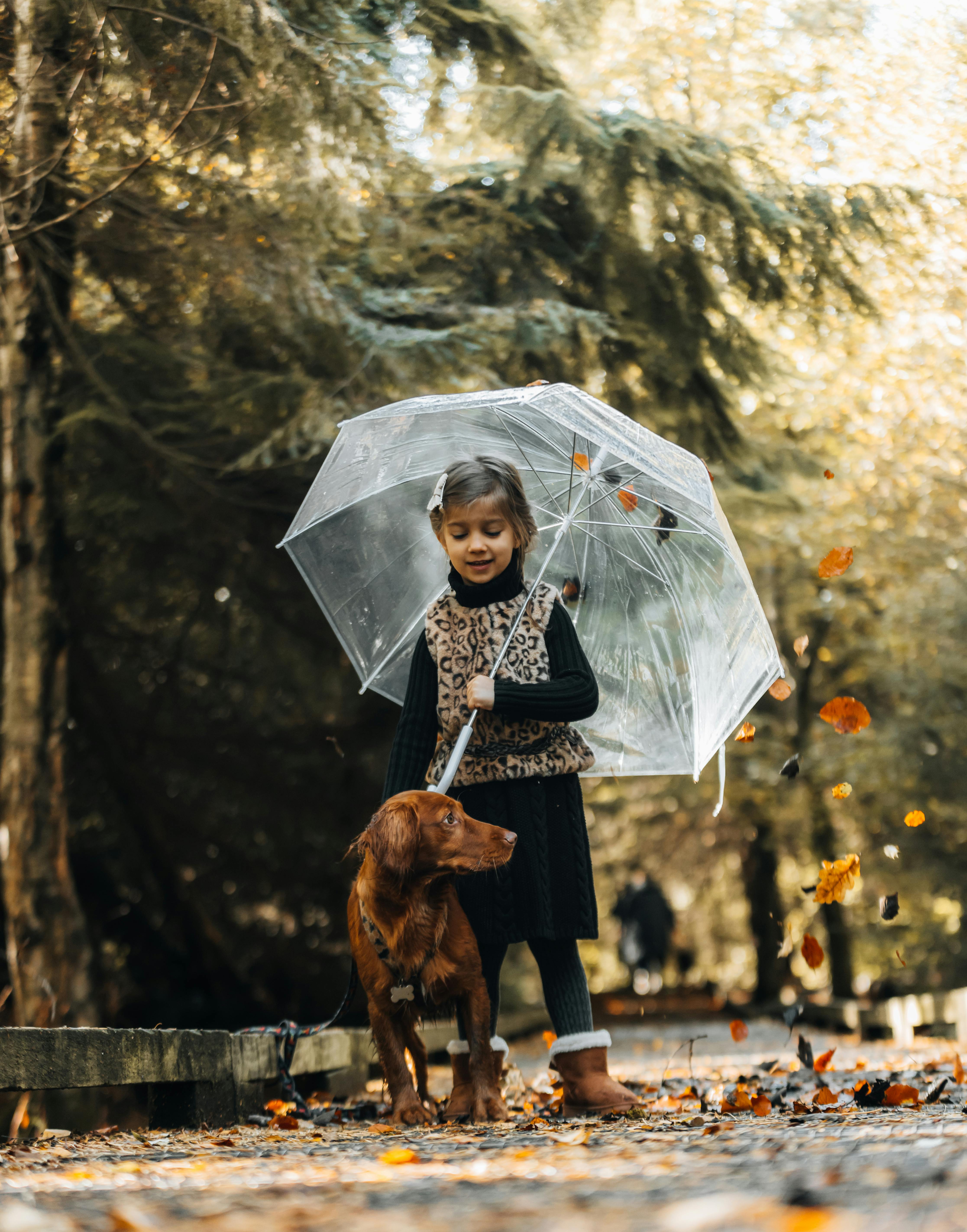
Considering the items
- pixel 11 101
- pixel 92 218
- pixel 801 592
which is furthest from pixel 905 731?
pixel 11 101

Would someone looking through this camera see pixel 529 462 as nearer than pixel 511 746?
No

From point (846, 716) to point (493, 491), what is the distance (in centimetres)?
202

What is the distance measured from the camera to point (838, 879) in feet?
15.0

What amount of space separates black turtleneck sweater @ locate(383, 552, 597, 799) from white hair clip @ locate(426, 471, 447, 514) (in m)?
0.26

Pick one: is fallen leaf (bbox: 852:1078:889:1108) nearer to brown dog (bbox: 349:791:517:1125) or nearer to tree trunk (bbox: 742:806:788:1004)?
brown dog (bbox: 349:791:517:1125)

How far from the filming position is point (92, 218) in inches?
275

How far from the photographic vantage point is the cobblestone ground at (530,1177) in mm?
1780

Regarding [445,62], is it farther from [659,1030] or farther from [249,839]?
[659,1030]

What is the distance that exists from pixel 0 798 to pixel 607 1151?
6.33m

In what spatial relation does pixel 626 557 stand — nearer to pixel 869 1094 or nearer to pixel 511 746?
pixel 511 746

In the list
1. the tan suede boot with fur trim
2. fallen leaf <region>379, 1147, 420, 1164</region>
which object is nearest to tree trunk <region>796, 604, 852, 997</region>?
the tan suede boot with fur trim

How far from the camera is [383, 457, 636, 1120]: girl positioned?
12.1 ft

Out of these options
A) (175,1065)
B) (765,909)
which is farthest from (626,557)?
(765,909)

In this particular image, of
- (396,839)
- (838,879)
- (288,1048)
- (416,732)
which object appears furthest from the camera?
(288,1048)
